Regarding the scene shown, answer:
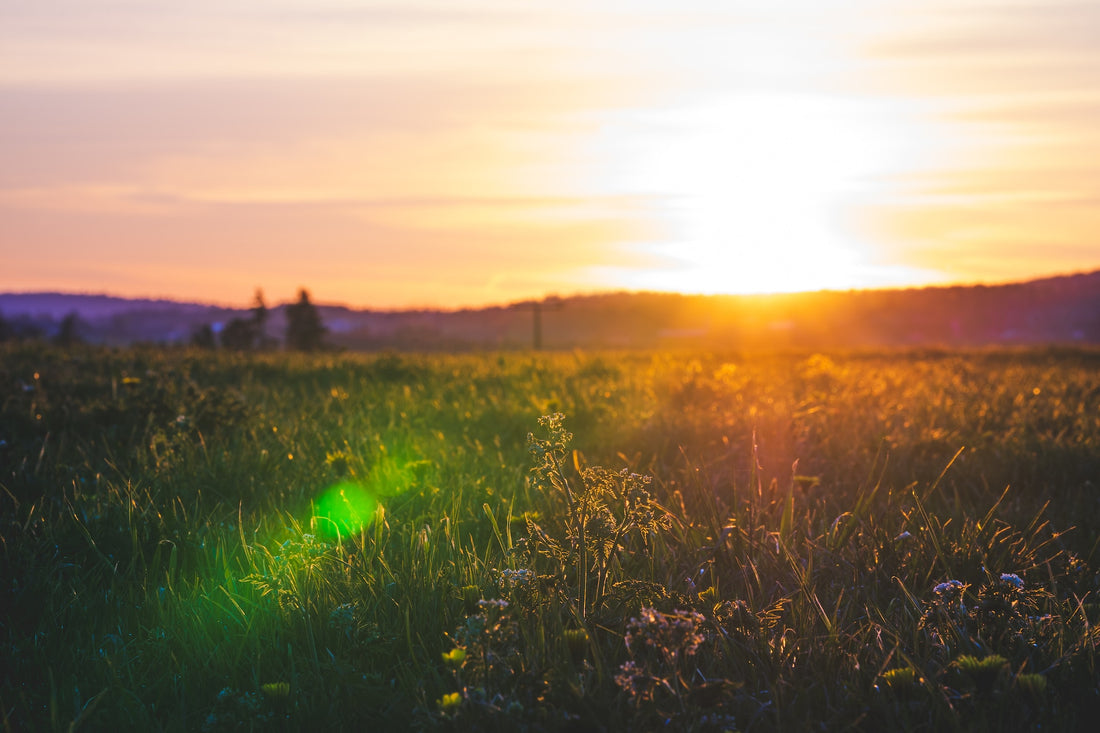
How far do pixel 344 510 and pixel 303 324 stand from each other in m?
39.3

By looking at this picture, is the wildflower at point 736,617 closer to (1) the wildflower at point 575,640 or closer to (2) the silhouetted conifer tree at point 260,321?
(1) the wildflower at point 575,640

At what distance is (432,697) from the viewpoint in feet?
6.21

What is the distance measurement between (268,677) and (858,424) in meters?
4.19

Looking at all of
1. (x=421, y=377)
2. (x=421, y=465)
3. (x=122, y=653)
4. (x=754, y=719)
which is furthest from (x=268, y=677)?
(x=421, y=377)

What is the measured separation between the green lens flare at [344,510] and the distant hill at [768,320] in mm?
55172

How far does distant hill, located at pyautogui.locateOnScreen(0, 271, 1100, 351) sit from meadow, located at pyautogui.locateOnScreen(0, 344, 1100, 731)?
5466 centimetres

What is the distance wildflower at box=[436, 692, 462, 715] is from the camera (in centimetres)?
159

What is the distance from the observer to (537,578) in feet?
7.07

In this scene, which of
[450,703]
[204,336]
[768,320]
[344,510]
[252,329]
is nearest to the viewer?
[450,703]

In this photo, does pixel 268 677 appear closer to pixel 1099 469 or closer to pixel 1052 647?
pixel 1052 647

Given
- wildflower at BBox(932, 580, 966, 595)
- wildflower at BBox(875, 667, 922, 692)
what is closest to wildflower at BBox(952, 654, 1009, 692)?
wildflower at BBox(875, 667, 922, 692)

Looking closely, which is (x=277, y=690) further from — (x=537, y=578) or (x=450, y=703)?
(x=537, y=578)

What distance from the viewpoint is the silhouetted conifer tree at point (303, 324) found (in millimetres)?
39594

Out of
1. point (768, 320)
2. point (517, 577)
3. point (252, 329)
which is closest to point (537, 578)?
point (517, 577)
